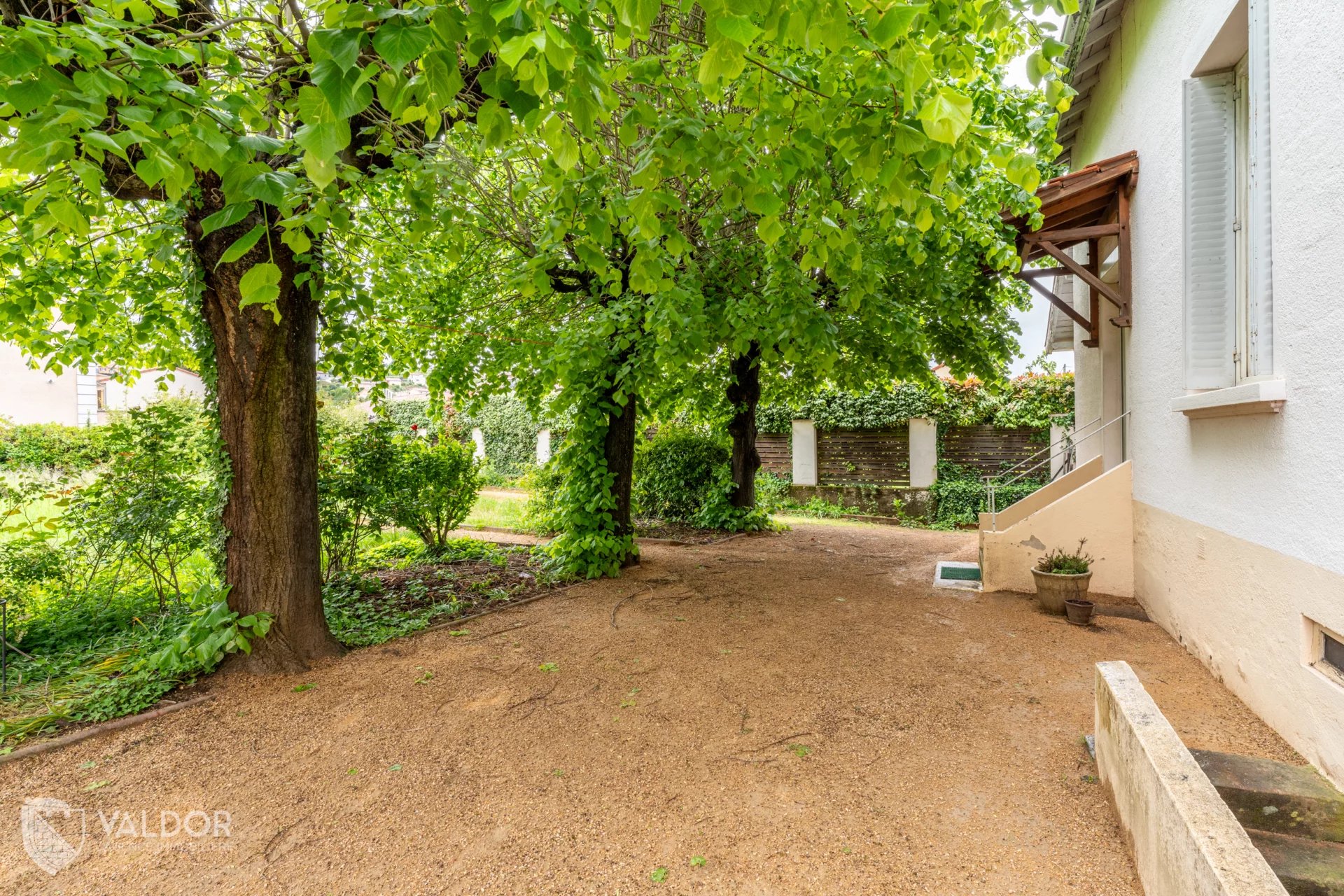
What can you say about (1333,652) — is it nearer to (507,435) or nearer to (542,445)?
(542,445)

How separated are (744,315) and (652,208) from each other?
3.76 meters

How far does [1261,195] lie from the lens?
3572 mm

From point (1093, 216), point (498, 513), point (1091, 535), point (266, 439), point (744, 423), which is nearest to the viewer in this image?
point (266, 439)

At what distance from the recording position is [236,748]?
3475mm

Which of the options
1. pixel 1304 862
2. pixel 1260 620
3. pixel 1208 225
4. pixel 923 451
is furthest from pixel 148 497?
pixel 923 451

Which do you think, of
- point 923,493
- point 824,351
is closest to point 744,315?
point 824,351

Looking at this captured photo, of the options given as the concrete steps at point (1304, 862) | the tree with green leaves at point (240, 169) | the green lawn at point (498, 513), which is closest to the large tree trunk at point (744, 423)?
the green lawn at point (498, 513)

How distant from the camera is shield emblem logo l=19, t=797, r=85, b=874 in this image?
2570mm

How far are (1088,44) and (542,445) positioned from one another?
50.3 ft

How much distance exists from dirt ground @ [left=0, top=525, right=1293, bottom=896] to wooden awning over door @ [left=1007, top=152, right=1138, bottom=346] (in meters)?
3.23

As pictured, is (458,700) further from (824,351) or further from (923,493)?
(923,493)

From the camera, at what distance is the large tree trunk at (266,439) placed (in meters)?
4.30

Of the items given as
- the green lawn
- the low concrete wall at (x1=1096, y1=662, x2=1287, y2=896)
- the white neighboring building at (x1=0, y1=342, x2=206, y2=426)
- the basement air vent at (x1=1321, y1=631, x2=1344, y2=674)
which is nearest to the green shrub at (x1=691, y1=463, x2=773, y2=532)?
the green lawn

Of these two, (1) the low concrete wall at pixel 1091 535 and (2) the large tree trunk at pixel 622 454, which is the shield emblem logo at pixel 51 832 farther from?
(1) the low concrete wall at pixel 1091 535
